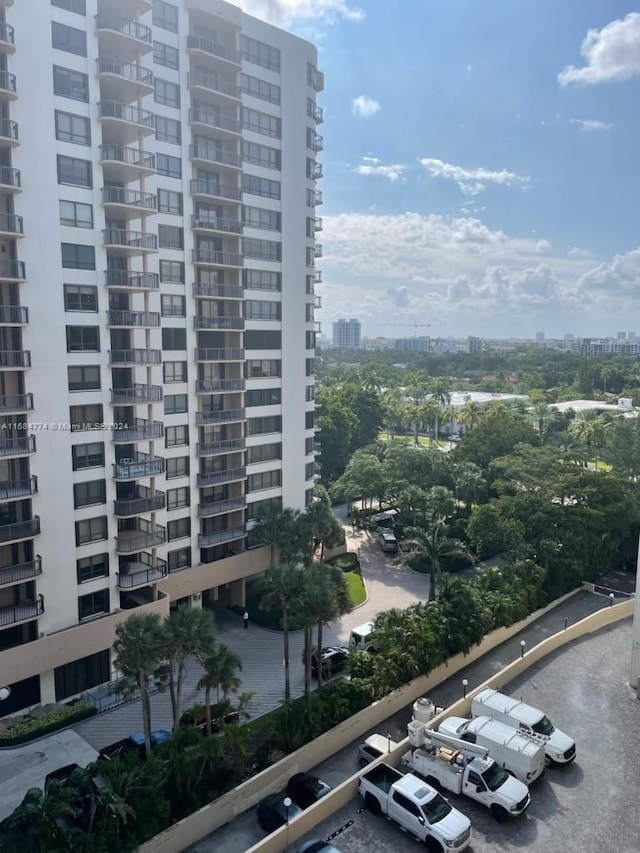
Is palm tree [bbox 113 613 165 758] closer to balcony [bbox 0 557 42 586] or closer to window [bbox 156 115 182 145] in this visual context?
balcony [bbox 0 557 42 586]

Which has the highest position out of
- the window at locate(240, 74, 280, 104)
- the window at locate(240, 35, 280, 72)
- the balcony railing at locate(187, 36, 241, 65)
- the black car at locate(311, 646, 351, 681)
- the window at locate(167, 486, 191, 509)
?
the window at locate(240, 35, 280, 72)

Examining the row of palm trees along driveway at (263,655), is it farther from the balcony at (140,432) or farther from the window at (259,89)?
the window at (259,89)

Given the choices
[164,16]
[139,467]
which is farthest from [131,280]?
[164,16]

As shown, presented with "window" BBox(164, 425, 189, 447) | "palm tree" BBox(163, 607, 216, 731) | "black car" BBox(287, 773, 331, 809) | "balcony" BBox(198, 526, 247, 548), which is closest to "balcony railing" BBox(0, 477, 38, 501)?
"window" BBox(164, 425, 189, 447)

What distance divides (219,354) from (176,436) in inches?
235

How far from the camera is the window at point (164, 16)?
36750mm

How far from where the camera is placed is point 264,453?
1774 inches

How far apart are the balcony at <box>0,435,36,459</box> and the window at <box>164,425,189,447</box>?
898cm

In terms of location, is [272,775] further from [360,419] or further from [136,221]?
[360,419]

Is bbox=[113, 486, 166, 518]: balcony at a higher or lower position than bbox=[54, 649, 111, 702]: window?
higher

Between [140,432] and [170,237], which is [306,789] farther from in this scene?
[170,237]

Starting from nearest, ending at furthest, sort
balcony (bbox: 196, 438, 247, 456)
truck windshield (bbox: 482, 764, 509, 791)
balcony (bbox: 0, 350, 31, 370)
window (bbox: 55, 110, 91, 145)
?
truck windshield (bbox: 482, 764, 509, 791) → balcony (bbox: 0, 350, 31, 370) → window (bbox: 55, 110, 91, 145) → balcony (bbox: 196, 438, 247, 456)

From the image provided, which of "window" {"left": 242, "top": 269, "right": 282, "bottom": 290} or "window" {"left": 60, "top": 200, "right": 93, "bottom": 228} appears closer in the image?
"window" {"left": 60, "top": 200, "right": 93, "bottom": 228}

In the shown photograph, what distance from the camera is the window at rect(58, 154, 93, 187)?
32.1 m
